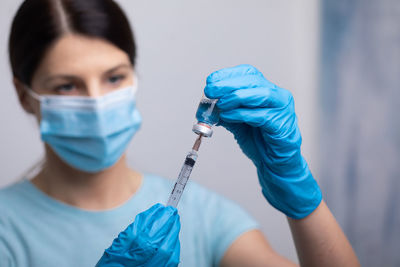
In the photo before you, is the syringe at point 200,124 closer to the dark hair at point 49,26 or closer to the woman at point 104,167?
the woman at point 104,167

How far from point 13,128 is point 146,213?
90 centimetres

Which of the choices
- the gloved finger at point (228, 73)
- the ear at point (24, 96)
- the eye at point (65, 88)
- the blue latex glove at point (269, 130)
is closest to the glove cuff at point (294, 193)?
the blue latex glove at point (269, 130)

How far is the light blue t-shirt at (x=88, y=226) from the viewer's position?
100cm

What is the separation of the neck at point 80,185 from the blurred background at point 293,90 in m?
0.38

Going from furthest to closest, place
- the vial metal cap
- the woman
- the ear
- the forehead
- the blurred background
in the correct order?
the blurred background
the ear
the forehead
the woman
the vial metal cap

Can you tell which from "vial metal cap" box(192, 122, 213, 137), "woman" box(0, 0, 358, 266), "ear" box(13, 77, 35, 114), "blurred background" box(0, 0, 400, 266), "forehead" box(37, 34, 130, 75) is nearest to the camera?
"vial metal cap" box(192, 122, 213, 137)

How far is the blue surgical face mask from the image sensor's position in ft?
3.40

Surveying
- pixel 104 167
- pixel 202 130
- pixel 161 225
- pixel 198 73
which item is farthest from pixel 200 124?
pixel 198 73

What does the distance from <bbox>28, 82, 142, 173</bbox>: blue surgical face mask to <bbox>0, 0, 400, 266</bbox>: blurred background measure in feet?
1.51

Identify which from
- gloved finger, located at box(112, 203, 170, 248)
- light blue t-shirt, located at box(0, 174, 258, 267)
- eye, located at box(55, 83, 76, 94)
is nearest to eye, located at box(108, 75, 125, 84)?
eye, located at box(55, 83, 76, 94)

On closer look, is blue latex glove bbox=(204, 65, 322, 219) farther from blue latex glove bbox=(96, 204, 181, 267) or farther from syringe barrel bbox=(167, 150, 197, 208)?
blue latex glove bbox=(96, 204, 181, 267)

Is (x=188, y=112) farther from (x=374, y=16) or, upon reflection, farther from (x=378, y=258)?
(x=378, y=258)

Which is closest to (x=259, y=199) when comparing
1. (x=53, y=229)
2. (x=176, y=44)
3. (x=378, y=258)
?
(x=378, y=258)

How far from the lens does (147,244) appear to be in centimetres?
77
